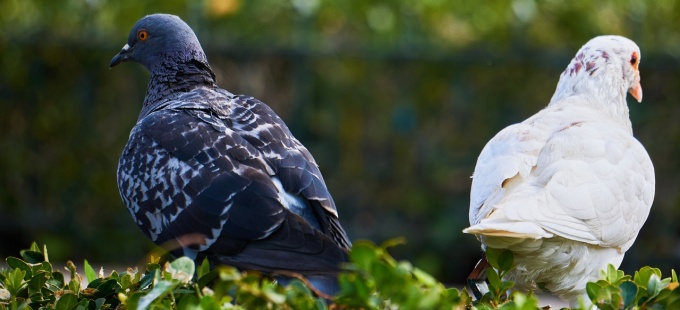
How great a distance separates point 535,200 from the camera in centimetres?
374

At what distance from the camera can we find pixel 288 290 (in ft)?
8.33

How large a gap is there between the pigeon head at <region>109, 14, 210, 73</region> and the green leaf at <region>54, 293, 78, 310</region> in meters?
1.97

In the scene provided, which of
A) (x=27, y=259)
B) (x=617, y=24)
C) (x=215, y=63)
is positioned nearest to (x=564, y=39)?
(x=617, y=24)

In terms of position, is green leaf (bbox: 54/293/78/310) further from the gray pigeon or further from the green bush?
the gray pigeon

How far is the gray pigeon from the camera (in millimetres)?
3617

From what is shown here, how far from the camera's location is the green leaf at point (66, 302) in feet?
9.70

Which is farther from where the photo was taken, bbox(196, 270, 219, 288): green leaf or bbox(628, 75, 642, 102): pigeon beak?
bbox(628, 75, 642, 102): pigeon beak

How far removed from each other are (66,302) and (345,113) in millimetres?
4838

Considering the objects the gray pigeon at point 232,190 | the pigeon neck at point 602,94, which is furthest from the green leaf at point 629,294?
the pigeon neck at point 602,94

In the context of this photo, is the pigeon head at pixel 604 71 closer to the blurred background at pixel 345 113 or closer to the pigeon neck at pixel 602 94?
the pigeon neck at pixel 602 94

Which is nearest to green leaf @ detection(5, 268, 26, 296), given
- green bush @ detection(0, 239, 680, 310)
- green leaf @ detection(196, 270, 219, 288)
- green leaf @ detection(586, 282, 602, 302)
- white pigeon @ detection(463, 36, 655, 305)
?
green bush @ detection(0, 239, 680, 310)

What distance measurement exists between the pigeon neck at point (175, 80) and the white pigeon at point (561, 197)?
4.60 ft

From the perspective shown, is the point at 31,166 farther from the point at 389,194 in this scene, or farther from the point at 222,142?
the point at 222,142

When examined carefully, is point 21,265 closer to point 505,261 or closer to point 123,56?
point 505,261
